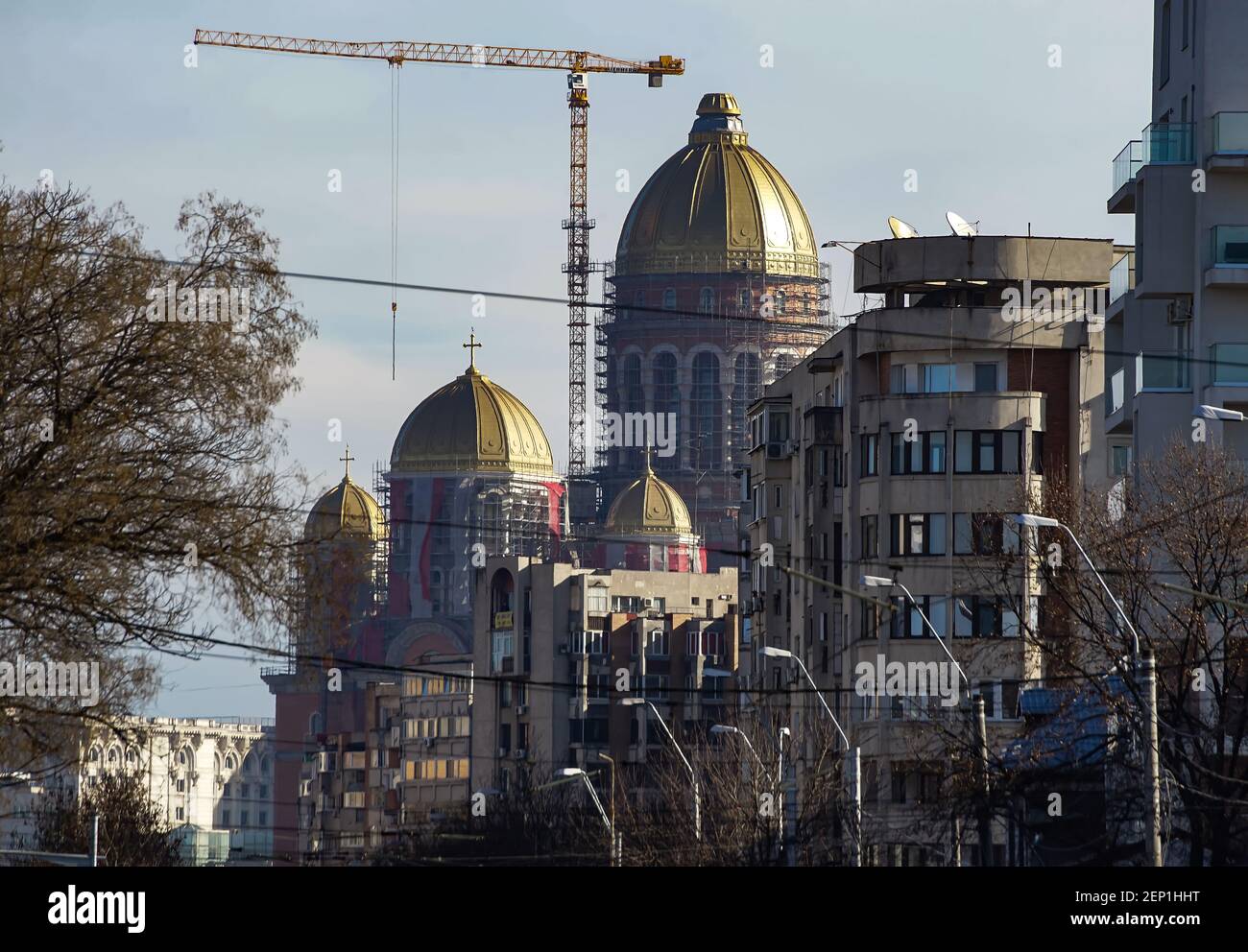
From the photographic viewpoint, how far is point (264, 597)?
30688 millimetres

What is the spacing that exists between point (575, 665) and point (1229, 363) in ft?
294

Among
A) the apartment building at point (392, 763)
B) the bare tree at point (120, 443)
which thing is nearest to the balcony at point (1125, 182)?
the bare tree at point (120, 443)

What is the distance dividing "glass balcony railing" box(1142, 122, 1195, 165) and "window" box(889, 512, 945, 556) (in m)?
12.4

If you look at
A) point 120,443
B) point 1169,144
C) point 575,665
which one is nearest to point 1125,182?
point 1169,144

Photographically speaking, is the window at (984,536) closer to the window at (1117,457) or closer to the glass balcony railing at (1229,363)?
the window at (1117,457)

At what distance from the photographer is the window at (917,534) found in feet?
244

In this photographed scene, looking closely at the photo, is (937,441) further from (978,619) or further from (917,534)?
(978,619)

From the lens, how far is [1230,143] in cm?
6444

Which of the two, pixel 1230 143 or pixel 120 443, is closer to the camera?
pixel 120 443

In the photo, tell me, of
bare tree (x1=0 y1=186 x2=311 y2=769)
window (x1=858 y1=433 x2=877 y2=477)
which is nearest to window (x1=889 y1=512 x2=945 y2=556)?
window (x1=858 y1=433 x2=877 y2=477)

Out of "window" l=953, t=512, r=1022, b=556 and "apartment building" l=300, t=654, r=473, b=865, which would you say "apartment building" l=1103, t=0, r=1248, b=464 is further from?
"apartment building" l=300, t=654, r=473, b=865

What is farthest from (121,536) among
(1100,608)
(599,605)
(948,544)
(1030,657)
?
(599,605)
